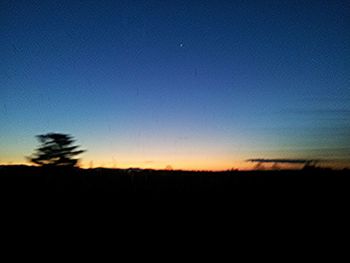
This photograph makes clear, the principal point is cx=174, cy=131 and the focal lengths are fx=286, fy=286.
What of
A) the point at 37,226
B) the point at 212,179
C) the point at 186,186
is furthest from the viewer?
the point at 212,179

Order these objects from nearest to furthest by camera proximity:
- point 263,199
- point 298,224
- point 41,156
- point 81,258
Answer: point 81,258 → point 298,224 → point 263,199 → point 41,156

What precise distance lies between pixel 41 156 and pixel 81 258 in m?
20.4

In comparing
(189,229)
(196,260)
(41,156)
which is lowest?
(196,260)

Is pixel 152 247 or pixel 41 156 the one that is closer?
pixel 152 247

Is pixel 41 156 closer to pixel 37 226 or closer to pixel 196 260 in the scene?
pixel 37 226

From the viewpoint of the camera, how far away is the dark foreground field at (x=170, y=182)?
1258 cm

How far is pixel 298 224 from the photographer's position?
10266mm

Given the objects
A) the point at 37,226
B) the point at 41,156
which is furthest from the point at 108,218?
the point at 41,156

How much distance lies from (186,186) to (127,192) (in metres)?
3.07

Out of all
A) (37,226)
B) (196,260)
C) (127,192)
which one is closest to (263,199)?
(196,260)

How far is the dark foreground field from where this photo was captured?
1258 cm

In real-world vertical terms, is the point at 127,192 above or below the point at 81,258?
above

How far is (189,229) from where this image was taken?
9.90 m

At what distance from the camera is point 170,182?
14.9 m
